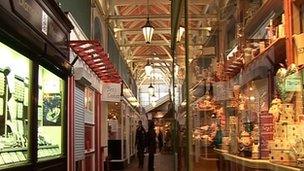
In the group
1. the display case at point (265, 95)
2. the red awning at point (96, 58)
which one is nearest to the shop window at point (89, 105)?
the red awning at point (96, 58)

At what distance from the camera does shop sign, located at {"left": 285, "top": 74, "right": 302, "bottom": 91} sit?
2217 mm

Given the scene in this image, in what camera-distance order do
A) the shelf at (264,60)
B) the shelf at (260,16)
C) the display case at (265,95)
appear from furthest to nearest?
the shelf at (260,16) < the shelf at (264,60) < the display case at (265,95)

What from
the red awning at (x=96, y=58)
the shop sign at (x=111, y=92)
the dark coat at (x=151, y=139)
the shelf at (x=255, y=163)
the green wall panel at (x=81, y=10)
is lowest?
the dark coat at (x=151, y=139)

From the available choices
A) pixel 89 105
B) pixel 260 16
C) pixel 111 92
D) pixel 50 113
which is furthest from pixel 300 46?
pixel 111 92

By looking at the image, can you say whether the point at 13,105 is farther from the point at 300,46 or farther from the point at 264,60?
the point at 300,46

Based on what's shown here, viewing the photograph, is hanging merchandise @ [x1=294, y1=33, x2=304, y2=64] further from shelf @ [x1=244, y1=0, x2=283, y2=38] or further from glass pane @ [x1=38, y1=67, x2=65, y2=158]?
glass pane @ [x1=38, y1=67, x2=65, y2=158]

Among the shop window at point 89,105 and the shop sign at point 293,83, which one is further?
the shop window at point 89,105

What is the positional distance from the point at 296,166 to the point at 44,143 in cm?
408

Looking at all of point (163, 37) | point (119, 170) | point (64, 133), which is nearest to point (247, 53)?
point (64, 133)

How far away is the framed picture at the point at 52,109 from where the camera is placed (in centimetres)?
553

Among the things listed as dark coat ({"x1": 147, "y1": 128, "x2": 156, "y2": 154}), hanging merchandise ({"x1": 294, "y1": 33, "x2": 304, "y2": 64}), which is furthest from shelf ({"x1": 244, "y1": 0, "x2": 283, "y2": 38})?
dark coat ({"x1": 147, "y1": 128, "x2": 156, "y2": 154})

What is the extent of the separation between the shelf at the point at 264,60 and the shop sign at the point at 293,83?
64cm

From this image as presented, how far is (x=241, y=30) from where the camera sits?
3.14 metres

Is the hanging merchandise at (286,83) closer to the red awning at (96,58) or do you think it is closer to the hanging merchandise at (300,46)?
the hanging merchandise at (300,46)
